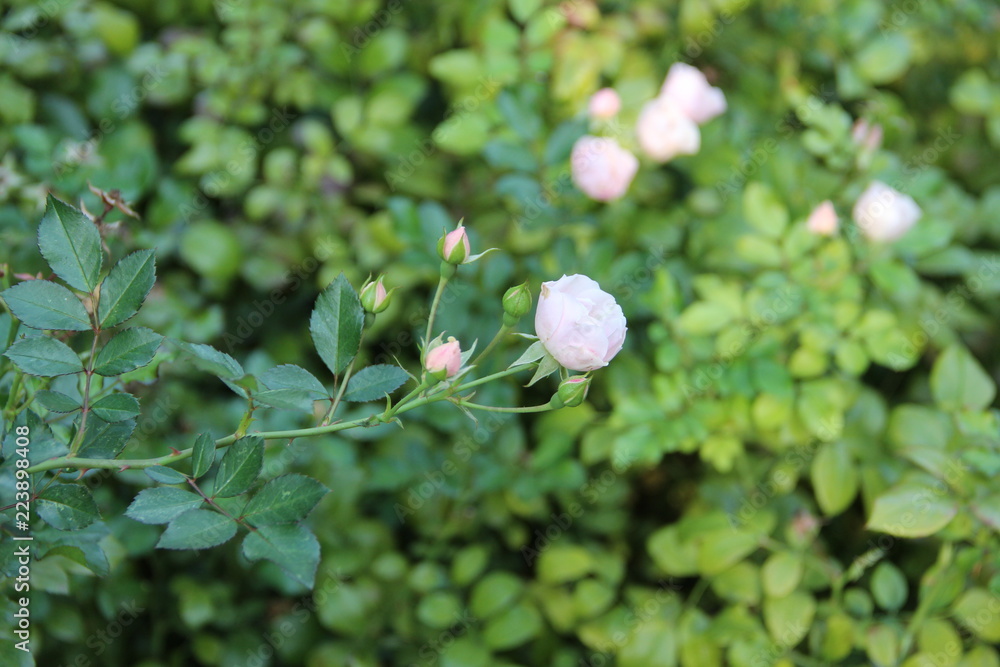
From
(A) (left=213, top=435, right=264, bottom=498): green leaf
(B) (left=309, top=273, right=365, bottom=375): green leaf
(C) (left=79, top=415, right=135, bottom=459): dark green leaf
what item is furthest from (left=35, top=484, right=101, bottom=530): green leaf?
(B) (left=309, top=273, right=365, bottom=375): green leaf

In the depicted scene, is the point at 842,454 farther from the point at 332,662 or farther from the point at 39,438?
the point at 39,438

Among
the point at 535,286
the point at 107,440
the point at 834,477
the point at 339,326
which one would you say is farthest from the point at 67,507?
the point at 834,477

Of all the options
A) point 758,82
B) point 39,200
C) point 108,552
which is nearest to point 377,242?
point 39,200

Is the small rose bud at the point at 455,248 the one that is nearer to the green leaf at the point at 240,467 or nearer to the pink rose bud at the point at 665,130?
the green leaf at the point at 240,467

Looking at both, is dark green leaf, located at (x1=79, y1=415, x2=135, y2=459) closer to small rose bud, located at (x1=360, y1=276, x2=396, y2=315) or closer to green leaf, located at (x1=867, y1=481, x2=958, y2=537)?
small rose bud, located at (x1=360, y1=276, x2=396, y2=315)

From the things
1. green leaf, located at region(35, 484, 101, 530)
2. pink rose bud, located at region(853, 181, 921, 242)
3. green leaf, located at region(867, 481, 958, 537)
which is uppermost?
green leaf, located at region(35, 484, 101, 530)

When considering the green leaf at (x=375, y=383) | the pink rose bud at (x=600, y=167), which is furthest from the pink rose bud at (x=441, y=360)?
the pink rose bud at (x=600, y=167)

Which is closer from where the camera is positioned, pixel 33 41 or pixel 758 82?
pixel 33 41
